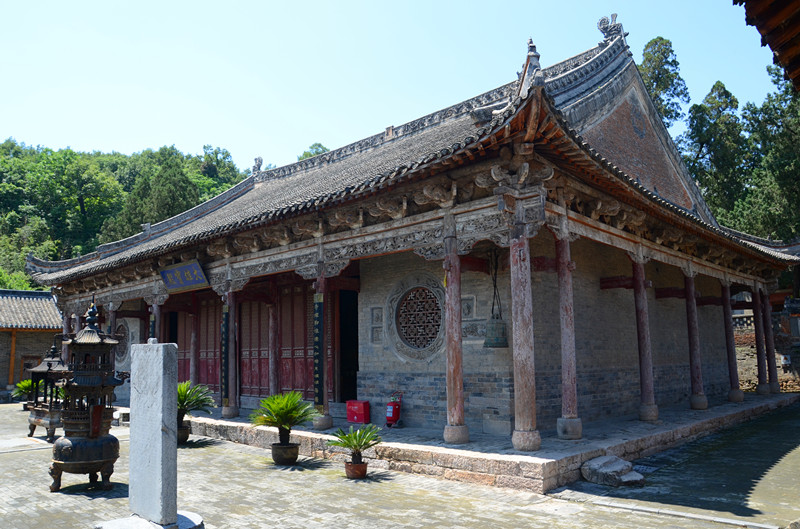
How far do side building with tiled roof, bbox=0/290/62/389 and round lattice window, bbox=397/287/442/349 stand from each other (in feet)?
64.5

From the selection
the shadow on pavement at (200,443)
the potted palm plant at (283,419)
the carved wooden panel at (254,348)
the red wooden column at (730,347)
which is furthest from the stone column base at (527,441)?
the red wooden column at (730,347)

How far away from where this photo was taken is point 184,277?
13.4 m

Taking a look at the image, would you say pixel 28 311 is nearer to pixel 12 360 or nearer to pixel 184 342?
pixel 12 360

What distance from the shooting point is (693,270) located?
41.8ft

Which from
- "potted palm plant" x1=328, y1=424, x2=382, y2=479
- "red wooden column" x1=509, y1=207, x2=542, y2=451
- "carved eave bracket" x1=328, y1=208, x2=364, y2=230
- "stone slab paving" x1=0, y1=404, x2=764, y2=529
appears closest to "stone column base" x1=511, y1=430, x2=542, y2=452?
"red wooden column" x1=509, y1=207, x2=542, y2=451

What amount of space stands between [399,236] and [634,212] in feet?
13.6

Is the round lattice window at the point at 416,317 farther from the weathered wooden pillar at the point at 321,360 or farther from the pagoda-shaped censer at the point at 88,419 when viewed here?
the pagoda-shaped censer at the point at 88,419

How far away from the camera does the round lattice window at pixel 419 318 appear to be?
10.2m

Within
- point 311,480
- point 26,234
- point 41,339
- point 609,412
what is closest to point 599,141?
point 609,412

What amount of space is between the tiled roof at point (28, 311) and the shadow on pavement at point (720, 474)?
952 inches

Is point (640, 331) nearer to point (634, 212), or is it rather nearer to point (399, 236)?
point (634, 212)

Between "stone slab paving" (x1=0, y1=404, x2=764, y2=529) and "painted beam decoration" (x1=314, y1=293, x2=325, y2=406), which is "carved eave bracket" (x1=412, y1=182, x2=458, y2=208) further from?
"stone slab paving" (x1=0, y1=404, x2=764, y2=529)

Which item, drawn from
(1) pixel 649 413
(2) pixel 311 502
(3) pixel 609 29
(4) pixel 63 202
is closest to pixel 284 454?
(2) pixel 311 502

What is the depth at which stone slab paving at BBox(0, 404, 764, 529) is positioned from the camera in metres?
5.49
